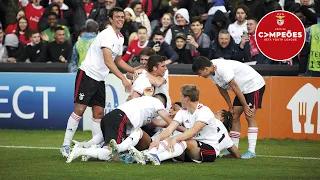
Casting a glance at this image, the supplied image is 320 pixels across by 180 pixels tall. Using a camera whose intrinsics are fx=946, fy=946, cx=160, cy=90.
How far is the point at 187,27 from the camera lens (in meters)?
20.9

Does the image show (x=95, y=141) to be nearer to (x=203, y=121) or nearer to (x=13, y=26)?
A: (x=203, y=121)

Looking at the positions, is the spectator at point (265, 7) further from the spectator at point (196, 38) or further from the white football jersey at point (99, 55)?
the white football jersey at point (99, 55)

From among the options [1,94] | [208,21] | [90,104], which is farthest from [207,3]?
[90,104]

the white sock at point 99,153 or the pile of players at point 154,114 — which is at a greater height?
the pile of players at point 154,114

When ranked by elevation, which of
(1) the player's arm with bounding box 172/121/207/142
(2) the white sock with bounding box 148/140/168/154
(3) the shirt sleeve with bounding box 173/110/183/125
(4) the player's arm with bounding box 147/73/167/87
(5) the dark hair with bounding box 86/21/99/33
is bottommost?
(2) the white sock with bounding box 148/140/168/154

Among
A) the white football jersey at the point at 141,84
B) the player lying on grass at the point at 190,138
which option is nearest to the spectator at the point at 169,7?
the white football jersey at the point at 141,84

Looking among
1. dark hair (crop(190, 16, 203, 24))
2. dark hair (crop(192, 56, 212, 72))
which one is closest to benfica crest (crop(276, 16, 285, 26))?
dark hair (crop(190, 16, 203, 24))

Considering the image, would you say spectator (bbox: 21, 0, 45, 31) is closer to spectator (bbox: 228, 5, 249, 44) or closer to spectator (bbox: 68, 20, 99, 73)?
spectator (bbox: 68, 20, 99, 73)

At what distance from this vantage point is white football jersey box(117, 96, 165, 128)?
1387cm

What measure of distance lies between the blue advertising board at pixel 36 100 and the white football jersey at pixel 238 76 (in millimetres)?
5180

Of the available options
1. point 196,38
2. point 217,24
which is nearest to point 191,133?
point 196,38

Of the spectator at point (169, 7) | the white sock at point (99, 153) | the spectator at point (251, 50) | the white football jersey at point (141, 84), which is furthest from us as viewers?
the spectator at point (169, 7)

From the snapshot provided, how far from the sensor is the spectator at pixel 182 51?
66.3 feet

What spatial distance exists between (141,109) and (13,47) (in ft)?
27.9
